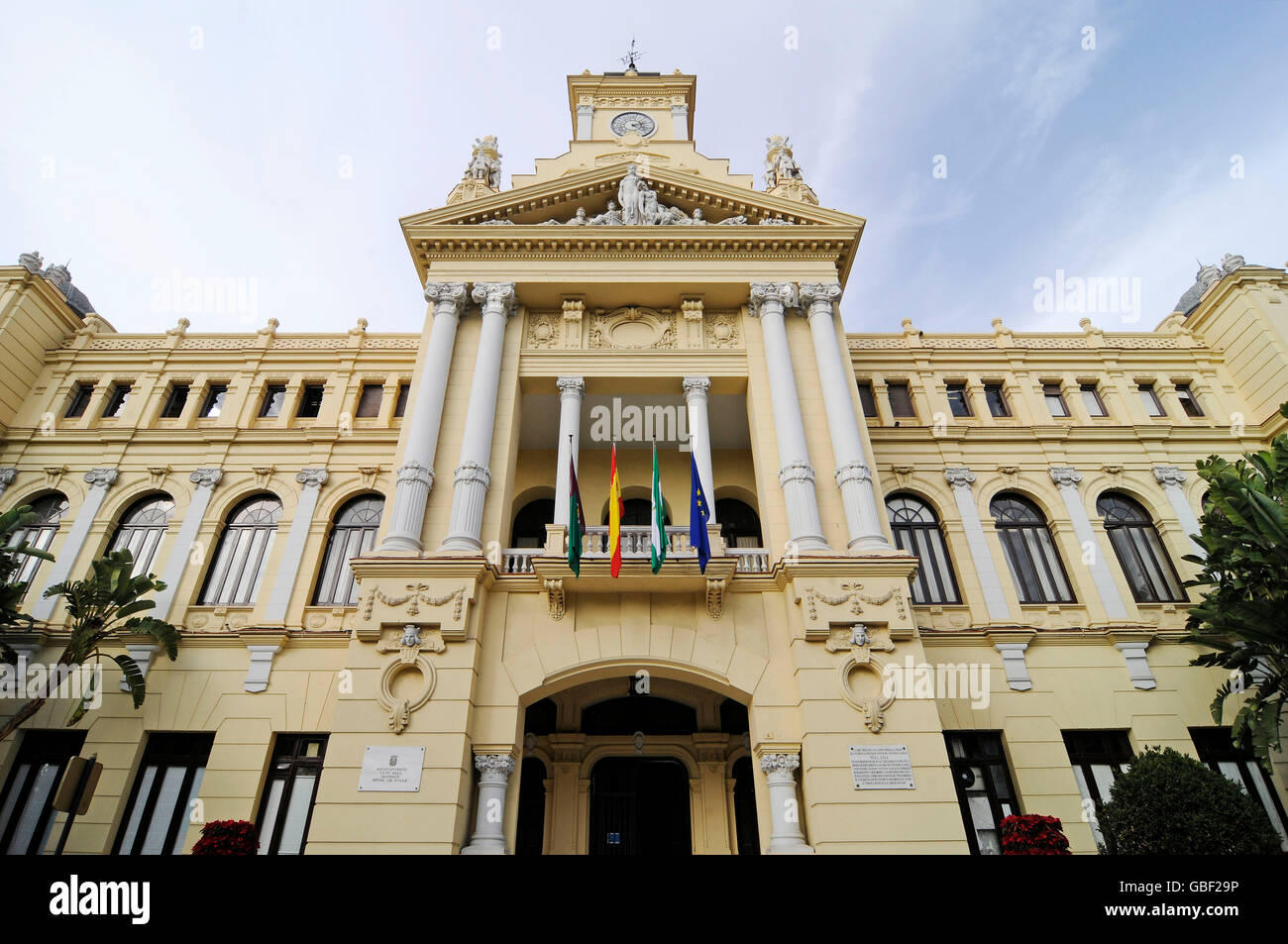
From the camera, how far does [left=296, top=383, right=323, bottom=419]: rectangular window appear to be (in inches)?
873

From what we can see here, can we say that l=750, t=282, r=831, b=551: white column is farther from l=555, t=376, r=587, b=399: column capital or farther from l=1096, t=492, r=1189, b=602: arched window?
l=1096, t=492, r=1189, b=602: arched window

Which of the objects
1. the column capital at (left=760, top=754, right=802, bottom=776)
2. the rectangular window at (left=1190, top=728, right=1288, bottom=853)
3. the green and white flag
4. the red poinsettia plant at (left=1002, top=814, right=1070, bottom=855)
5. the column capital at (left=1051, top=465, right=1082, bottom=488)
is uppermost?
the column capital at (left=1051, top=465, right=1082, bottom=488)

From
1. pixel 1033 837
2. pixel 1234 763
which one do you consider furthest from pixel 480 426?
pixel 1234 763

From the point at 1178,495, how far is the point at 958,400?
21.2ft

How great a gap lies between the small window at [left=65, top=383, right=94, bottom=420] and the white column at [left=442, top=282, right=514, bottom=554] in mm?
13633

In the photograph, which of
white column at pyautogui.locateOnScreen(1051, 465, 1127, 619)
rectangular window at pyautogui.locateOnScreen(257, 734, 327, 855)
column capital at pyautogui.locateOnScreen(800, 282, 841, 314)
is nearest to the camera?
rectangular window at pyautogui.locateOnScreen(257, 734, 327, 855)

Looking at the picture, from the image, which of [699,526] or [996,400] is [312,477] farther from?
[996,400]

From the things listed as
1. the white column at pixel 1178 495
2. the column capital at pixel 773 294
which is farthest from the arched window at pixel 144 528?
the white column at pixel 1178 495

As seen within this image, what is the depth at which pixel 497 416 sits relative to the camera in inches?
682

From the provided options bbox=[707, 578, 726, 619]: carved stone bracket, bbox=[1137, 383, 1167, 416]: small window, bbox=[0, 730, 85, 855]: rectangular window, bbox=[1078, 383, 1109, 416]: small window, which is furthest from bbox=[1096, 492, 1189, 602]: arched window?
bbox=[0, 730, 85, 855]: rectangular window

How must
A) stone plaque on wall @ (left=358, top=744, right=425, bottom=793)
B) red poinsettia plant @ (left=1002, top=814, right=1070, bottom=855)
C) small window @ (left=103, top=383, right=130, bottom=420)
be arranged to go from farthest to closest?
small window @ (left=103, top=383, right=130, bottom=420), stone plaque on wall @ (left=358, top=744, right=425, bottom=793), red poinsettia plant @ (left=1002, top=814, right=1070, bottom=855)
